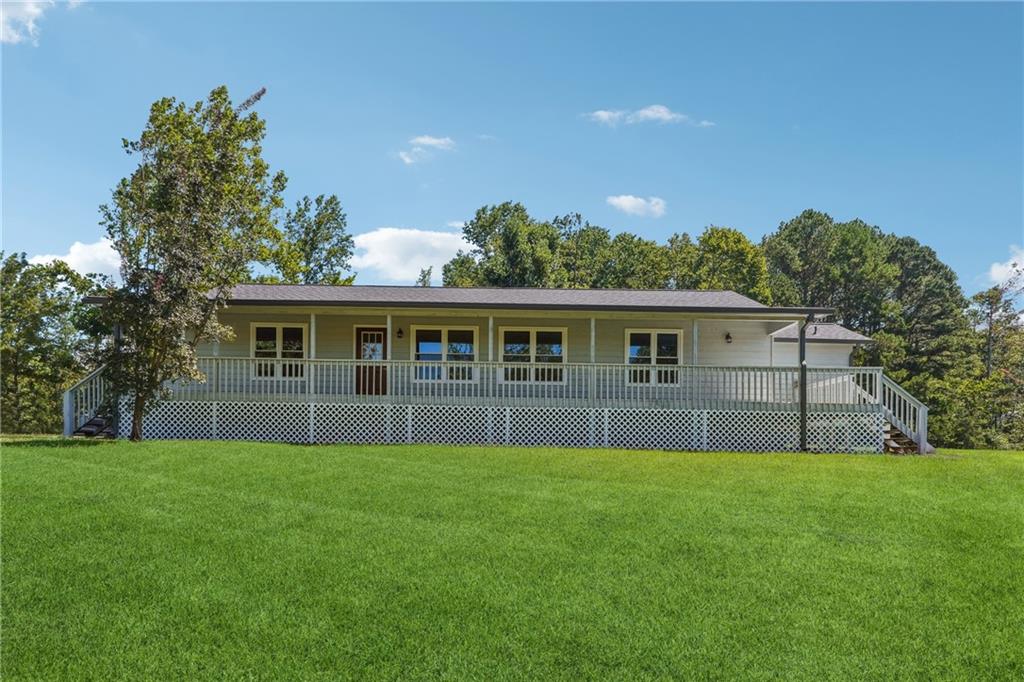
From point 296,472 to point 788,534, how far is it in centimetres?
678

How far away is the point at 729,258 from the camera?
38156mm

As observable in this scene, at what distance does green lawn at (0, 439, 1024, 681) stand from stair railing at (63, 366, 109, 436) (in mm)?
4787

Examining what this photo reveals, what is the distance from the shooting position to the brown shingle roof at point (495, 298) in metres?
15.1

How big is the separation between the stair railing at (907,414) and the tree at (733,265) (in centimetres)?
2234

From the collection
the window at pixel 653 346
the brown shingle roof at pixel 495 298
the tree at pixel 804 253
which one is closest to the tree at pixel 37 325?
the brown shingle roof at pixel 495 298

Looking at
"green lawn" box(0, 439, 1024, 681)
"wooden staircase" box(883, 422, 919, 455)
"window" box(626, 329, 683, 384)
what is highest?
"window" box(626, 329, 683, 384)

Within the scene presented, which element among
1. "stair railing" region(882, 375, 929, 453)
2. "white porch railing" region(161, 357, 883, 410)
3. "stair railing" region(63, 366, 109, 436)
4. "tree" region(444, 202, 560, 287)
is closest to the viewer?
"stair railing" region(63, 366, 109, 436)

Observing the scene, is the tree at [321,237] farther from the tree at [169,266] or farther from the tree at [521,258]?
the tree at [169,266]

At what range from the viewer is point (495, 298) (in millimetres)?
16781

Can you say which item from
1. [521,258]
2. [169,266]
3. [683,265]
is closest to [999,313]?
[683,265]

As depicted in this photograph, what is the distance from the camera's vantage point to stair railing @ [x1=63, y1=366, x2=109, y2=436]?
1420 centimetres

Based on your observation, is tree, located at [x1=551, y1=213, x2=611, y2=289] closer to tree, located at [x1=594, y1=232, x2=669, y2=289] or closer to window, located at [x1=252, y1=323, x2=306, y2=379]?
tree, located at [x1=594, y1=232, x2=669, y2=289]

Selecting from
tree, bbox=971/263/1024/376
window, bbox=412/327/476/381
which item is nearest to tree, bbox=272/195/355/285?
window, bbox=412/327/476/381

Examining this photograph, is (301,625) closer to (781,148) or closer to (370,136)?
(370,136)
